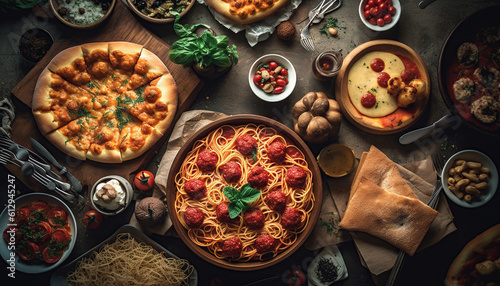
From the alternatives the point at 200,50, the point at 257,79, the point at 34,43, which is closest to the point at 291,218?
the point at 257,79

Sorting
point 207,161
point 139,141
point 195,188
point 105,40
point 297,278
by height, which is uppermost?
point 105,40

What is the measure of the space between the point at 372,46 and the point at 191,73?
11.3ft

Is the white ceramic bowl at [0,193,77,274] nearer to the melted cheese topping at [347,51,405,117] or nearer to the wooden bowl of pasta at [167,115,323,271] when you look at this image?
the wooden bowl of pasta at [167,115,323,271]

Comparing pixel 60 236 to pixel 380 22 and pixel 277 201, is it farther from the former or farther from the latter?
pixel 380 22

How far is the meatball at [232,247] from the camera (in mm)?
5449

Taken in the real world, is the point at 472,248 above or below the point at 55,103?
below

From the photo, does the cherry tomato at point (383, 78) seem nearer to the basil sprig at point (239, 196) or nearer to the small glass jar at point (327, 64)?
the small glass jar at point (327, 64)

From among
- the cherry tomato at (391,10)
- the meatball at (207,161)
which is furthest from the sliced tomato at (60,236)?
the cherry tomato at (391,10)

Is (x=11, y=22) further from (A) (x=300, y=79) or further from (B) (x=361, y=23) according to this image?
(B) (x=361, y=23)

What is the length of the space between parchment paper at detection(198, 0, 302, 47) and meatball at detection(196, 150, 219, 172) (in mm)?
2408

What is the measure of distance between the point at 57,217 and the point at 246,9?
518 cm

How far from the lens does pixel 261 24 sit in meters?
6.59

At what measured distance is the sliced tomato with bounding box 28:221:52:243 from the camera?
19.2 feet

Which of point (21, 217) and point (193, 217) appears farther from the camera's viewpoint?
point (21, 217)
